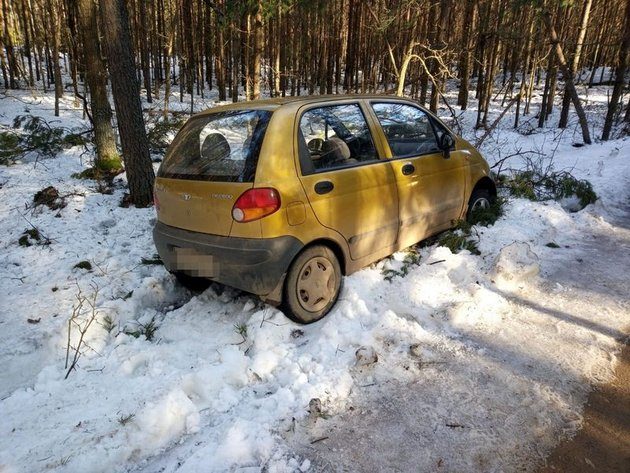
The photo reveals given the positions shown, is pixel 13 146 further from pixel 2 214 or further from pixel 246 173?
pixel 246 173

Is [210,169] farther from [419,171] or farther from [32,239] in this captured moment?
[32,239]

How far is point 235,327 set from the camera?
132 inches

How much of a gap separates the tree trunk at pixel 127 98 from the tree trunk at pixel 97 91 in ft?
4.43

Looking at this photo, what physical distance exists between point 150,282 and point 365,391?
2.30 meters

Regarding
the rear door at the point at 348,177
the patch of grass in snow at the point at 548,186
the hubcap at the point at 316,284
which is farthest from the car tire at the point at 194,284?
the patch of grass in snow at the point at 548,186

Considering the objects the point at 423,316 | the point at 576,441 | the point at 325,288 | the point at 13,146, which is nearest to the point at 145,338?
the point at 325,288

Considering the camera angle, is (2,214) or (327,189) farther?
(2,214)

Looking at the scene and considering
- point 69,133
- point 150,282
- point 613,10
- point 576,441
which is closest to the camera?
point 576,441

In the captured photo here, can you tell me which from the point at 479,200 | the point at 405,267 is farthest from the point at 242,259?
the point at 479,200

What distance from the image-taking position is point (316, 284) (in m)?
3.41

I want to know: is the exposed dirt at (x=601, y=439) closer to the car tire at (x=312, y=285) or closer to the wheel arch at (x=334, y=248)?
the car tire at (x=312, y=285)

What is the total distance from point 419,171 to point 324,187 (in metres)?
1.33

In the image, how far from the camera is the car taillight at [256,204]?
2990 millimetres

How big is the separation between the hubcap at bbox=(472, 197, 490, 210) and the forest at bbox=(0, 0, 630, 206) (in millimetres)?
4108
